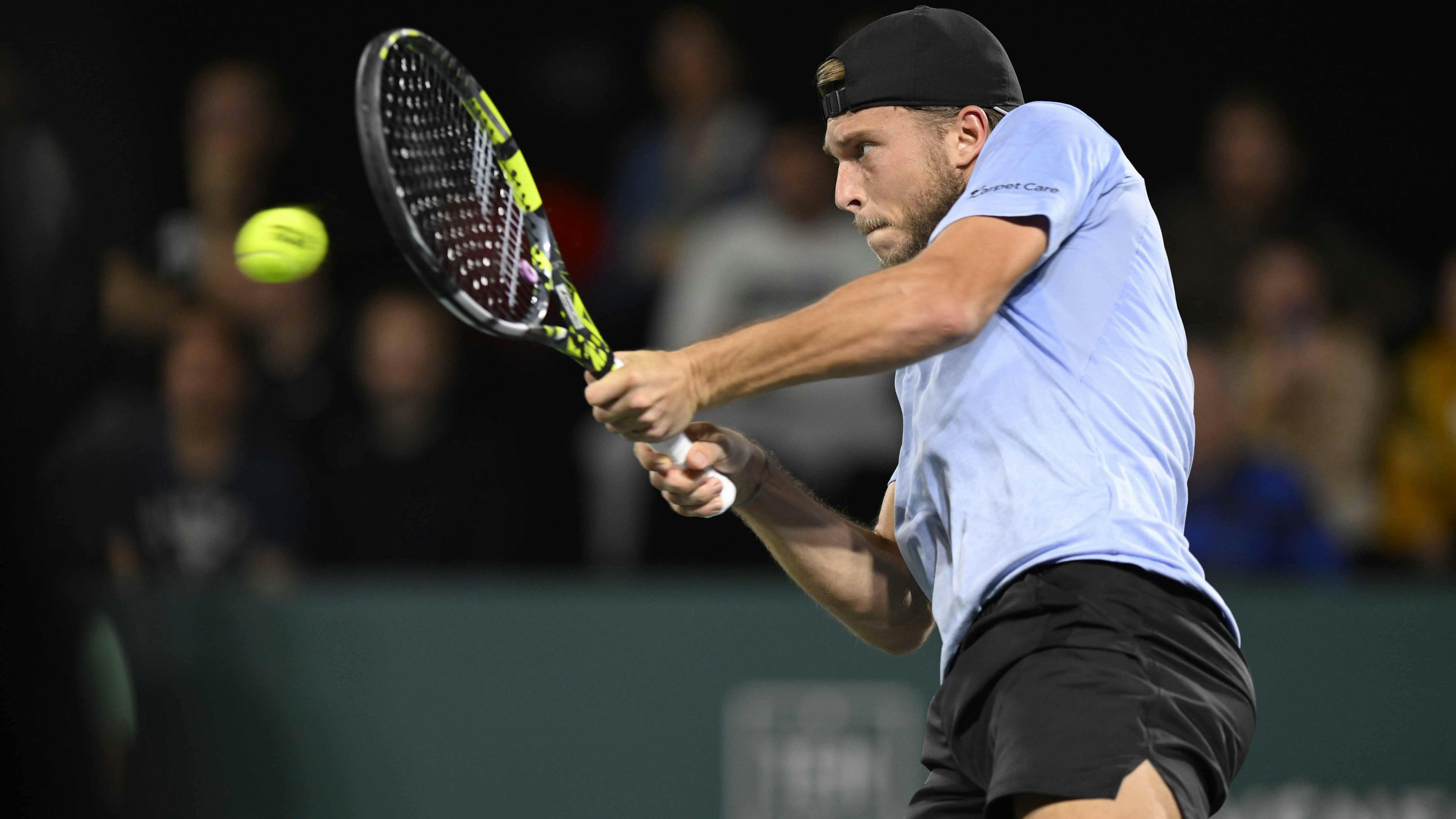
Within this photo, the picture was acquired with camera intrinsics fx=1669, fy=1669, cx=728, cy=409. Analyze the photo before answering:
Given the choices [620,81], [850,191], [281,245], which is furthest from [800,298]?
[850,191]

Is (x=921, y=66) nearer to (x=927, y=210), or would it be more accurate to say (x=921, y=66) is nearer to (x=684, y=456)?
(x=927, y=210)

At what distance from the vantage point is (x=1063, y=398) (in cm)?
286

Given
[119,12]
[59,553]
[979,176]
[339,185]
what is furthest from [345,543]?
[979,176]

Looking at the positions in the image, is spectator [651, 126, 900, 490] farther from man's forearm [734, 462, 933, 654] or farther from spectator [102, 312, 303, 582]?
man's forearm [734, 462, 933, 654]

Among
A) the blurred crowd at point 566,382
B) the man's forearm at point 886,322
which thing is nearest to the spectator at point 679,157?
the blurred crowd at point 566,382

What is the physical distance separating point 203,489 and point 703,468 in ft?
14.3

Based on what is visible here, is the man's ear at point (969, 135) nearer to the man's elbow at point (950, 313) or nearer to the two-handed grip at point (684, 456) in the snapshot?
the man's elbow at point (950, 313)

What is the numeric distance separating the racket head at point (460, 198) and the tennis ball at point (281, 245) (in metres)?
0.80

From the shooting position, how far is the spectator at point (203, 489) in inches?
271

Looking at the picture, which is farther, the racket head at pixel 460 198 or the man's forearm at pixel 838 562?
the man's forearm at pixel 838 562

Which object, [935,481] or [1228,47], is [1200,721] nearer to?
[935,481]

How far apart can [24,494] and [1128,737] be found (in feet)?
18.6

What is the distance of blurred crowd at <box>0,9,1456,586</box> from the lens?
6.93 meters

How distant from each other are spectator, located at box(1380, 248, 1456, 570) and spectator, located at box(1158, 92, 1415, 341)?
0.25 metres
